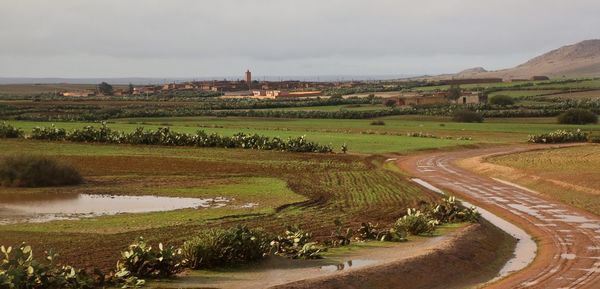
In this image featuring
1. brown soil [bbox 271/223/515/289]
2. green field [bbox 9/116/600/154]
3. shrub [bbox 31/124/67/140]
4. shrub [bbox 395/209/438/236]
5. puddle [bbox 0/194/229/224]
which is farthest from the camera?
green field [bbox 9/116/600/154]

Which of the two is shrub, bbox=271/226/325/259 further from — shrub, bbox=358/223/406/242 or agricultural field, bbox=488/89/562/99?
agricultural field, bbox=488/89/562/99

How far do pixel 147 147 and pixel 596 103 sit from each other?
73.1 meters

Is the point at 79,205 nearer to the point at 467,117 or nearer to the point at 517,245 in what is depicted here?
the point at 517,245

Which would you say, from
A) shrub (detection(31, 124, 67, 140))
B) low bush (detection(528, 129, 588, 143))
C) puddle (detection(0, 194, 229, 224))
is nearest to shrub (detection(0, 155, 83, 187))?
puddle (detection(0, 194, 229, 224))

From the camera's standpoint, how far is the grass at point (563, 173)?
3086 centimetres

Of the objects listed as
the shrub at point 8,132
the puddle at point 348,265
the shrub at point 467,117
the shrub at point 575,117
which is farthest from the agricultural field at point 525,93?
the puddle at point 348,265

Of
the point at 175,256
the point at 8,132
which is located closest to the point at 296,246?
the point at 175,256

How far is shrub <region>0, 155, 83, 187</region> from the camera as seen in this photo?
31.7 m

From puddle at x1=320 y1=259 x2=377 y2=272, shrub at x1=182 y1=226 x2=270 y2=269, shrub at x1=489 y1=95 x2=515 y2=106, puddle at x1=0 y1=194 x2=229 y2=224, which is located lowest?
shrub at x1=489 y1=95 x2=515 y2=106

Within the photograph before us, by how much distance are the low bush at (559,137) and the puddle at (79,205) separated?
3759cm

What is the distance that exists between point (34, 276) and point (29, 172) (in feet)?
64.0

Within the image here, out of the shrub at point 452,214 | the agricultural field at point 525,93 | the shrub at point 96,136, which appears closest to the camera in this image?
the shrub at point 452,214

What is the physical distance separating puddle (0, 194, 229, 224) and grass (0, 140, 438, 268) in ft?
3.20

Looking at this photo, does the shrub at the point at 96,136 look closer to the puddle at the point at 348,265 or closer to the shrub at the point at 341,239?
the shrub at the point at 341,239
